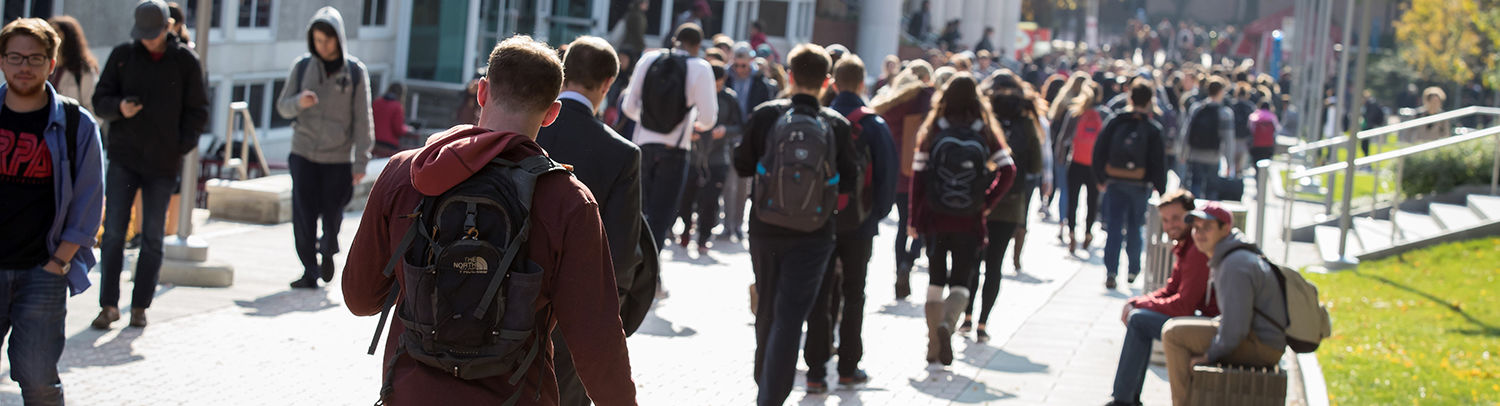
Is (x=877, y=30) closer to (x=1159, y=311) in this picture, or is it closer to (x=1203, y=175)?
(x=1203, y=175)

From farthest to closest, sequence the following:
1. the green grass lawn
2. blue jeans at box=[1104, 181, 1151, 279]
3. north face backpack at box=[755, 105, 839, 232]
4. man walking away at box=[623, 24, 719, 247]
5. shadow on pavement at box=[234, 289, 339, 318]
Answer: blue jeans at box=[1104, 181, 1151, 279] < man walking away at box=[623, 24, 719, 247] < shadow on pavement at box=[234, 289, 339, 318] < the green grass lawn < north face backpack at box=[755, 105, 839, 232]

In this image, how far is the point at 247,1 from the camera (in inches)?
866

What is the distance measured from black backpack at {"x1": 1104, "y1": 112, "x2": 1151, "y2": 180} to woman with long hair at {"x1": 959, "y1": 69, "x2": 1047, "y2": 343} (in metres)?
1.74

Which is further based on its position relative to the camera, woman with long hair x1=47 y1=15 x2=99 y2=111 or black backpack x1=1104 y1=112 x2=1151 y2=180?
black backpack x1=1104 y1=112 x2=1151 y2=180

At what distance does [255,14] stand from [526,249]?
1976cm

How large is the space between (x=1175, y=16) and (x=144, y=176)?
9189cm

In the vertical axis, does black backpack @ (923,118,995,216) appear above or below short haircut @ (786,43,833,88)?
below

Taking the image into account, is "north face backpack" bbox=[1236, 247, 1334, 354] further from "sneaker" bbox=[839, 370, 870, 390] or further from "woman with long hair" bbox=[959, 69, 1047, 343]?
"woman with long hair" bbox=[959, 69, 1047, 343]

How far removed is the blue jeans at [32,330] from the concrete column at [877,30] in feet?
126

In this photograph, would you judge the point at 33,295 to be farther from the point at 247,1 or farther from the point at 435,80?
the point at 435,80

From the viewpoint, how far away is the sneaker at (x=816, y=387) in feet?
26.7

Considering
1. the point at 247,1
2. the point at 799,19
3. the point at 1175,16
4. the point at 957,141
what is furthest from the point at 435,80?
the point at 1175,16

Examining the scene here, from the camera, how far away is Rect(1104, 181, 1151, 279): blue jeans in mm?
12867

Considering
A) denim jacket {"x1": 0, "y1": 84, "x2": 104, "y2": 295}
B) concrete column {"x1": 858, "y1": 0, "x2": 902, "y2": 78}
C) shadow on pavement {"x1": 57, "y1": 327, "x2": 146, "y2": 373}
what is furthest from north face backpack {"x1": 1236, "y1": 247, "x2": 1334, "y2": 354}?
concrete column {"x1": 858, "y1": 0, "x2": 902, "y2": 78}
